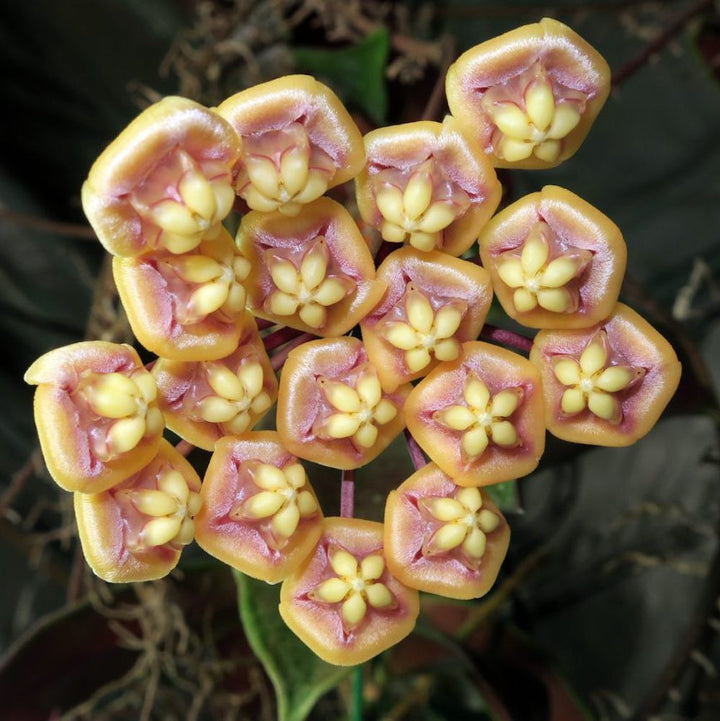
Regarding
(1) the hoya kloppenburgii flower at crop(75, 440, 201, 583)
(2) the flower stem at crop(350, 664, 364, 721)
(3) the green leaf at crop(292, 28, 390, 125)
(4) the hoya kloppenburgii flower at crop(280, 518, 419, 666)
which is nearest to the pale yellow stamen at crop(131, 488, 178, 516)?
(1) the hoya kloppenburgii flower at crop(75, 440, 201, 583)

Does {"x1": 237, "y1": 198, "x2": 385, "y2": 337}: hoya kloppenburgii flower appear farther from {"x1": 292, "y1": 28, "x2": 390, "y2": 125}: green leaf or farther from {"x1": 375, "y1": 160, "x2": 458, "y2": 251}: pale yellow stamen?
{"x1": 292, "y1": 28, "x2": 390, "y2": 125}: green leaf

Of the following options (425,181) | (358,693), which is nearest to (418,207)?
(425,181)

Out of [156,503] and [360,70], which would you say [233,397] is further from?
[360,70]

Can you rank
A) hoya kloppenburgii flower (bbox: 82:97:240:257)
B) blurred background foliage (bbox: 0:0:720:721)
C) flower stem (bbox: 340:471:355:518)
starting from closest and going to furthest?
hoya kloppenburgii flower (bbox: 82:97:240:257) < flower stem (bbox: 340:471:355:518) < blurred background foliage (bbox: 0:0:720:721)

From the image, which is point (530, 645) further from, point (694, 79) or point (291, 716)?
point (694, 79)

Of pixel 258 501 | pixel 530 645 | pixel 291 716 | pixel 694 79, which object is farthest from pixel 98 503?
pixel 694 79

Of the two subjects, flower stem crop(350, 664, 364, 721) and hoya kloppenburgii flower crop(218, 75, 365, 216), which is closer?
hoya kloppenburgii flower crop(218, 75, 365, 216)
